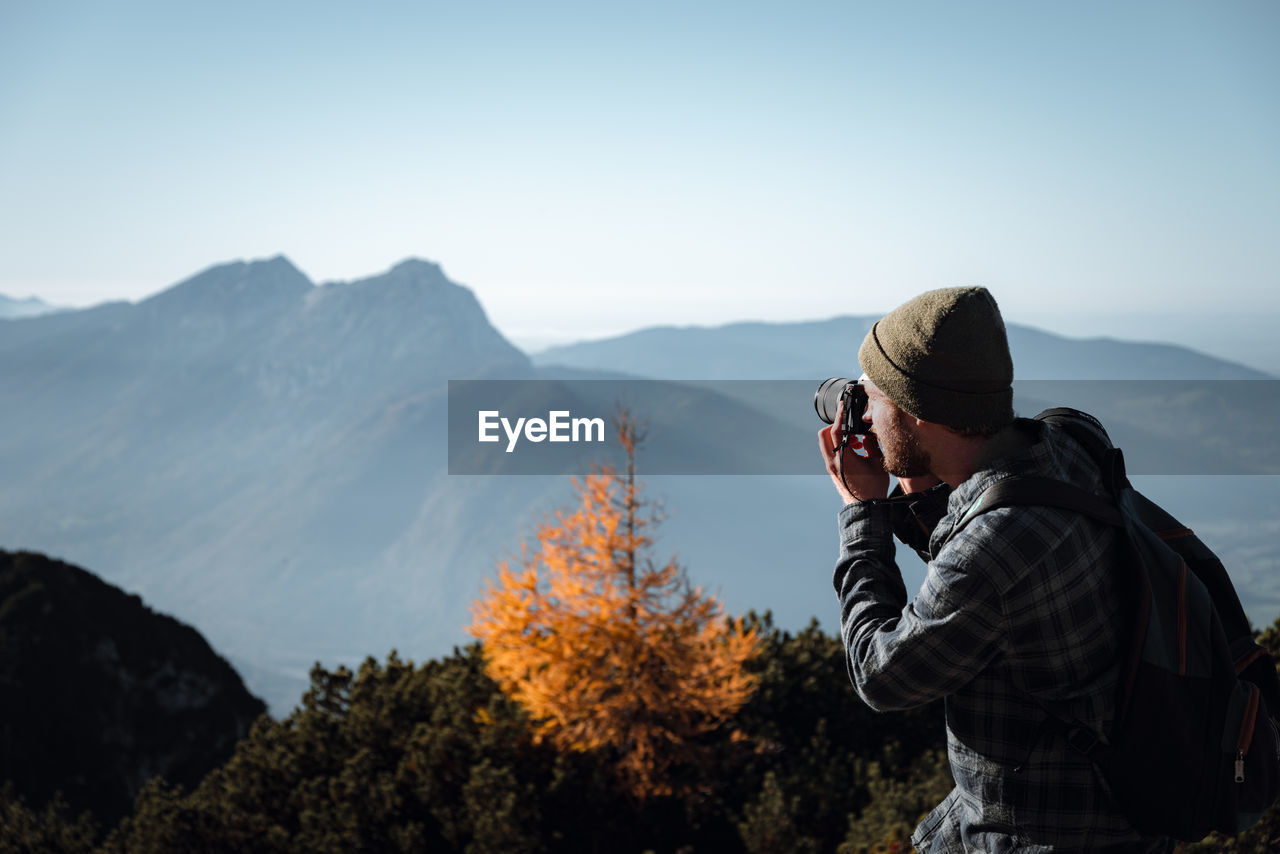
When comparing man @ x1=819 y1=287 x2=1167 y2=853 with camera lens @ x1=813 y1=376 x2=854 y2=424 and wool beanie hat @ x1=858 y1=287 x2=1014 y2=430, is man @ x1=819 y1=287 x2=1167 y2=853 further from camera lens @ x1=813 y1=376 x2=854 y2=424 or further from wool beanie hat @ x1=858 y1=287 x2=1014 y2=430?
camera lens @ x1=813 y1=376 x2=854 y2=424

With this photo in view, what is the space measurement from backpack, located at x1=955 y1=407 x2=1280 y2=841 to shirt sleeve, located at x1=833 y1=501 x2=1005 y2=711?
13 centimetres

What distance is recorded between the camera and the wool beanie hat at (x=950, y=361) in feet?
5.13

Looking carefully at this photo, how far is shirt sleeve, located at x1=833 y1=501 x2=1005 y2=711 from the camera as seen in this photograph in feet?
4.91

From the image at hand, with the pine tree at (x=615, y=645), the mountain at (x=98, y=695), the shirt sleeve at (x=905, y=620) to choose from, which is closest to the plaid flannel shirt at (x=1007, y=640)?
the shirt sleeve at (x=905, y=620)

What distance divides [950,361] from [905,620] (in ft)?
1.53

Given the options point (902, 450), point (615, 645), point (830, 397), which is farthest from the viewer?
point (615, 645)

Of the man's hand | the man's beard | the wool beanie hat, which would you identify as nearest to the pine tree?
the man's hand

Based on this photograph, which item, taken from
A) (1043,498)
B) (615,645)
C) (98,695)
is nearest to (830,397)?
(1043,498)

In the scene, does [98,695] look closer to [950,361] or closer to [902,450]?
[902,450]

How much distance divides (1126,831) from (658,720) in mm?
10596

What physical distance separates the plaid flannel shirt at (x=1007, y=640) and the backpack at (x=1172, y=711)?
0.11 feet

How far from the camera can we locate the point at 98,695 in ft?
68.3

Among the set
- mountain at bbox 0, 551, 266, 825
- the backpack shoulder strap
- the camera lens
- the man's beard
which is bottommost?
mountain at bbox 0, 551, 266, 825

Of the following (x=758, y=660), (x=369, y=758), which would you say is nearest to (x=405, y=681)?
(x=369, y=758)
